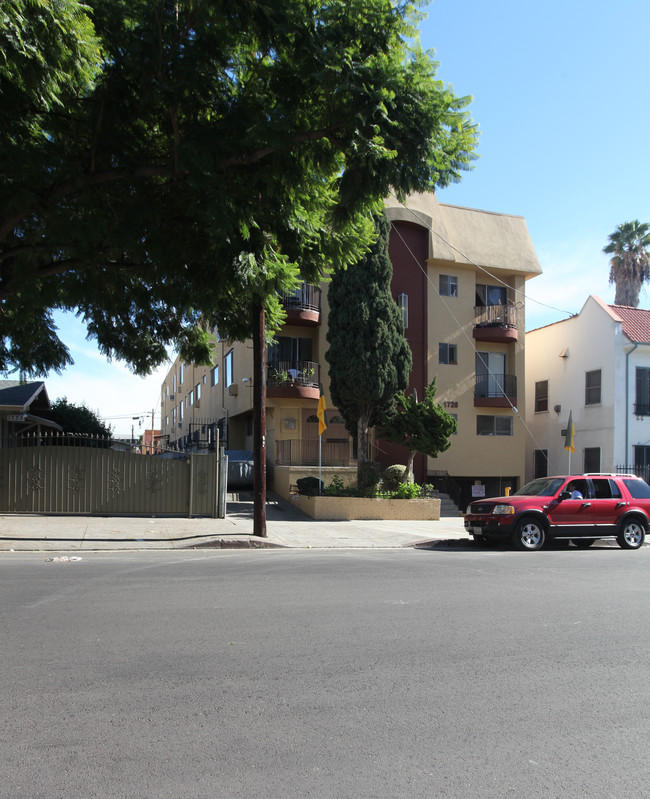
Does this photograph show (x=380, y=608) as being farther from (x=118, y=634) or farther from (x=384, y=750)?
(x=384, y=750)

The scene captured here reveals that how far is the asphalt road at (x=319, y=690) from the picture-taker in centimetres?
348

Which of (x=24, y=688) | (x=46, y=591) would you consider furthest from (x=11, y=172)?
(x=24, y=688)

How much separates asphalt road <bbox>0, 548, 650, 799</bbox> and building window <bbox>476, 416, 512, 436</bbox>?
1982 cm

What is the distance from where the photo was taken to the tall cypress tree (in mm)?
22531

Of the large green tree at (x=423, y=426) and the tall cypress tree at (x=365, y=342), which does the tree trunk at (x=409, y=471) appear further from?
the tall cypress tree at (x=365, y=342)

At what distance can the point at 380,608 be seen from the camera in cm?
736

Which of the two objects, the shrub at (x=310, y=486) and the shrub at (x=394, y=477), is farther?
the shrub at (x=394, y=477)

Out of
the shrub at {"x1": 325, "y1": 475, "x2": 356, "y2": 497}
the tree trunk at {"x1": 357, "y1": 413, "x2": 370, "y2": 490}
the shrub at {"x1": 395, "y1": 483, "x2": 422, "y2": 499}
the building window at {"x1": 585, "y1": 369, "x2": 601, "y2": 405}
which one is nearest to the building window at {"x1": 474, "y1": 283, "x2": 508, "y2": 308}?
the building window at {"x1": 585, "y1": 369, "x2": 601, "y2": 405}

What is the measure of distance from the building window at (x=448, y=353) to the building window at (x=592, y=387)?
19.5 feet

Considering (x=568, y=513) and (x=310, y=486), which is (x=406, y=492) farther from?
(x=568, y=513)

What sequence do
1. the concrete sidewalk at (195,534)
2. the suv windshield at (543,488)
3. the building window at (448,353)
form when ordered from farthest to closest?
the building window at (448,353)
the suv windshield at (543,488)
the concrete sidewalk at (195,534)

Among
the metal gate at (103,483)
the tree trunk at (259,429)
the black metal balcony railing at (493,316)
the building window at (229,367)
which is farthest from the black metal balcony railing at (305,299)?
the tree trunk at (259,429)

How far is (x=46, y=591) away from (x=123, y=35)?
24.7ft

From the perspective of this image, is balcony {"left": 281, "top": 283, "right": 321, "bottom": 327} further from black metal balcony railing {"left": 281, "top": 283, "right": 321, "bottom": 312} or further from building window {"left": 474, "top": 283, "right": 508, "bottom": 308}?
building window {"left": 474, "top": 283, "right": 508, "bottom": 308}
